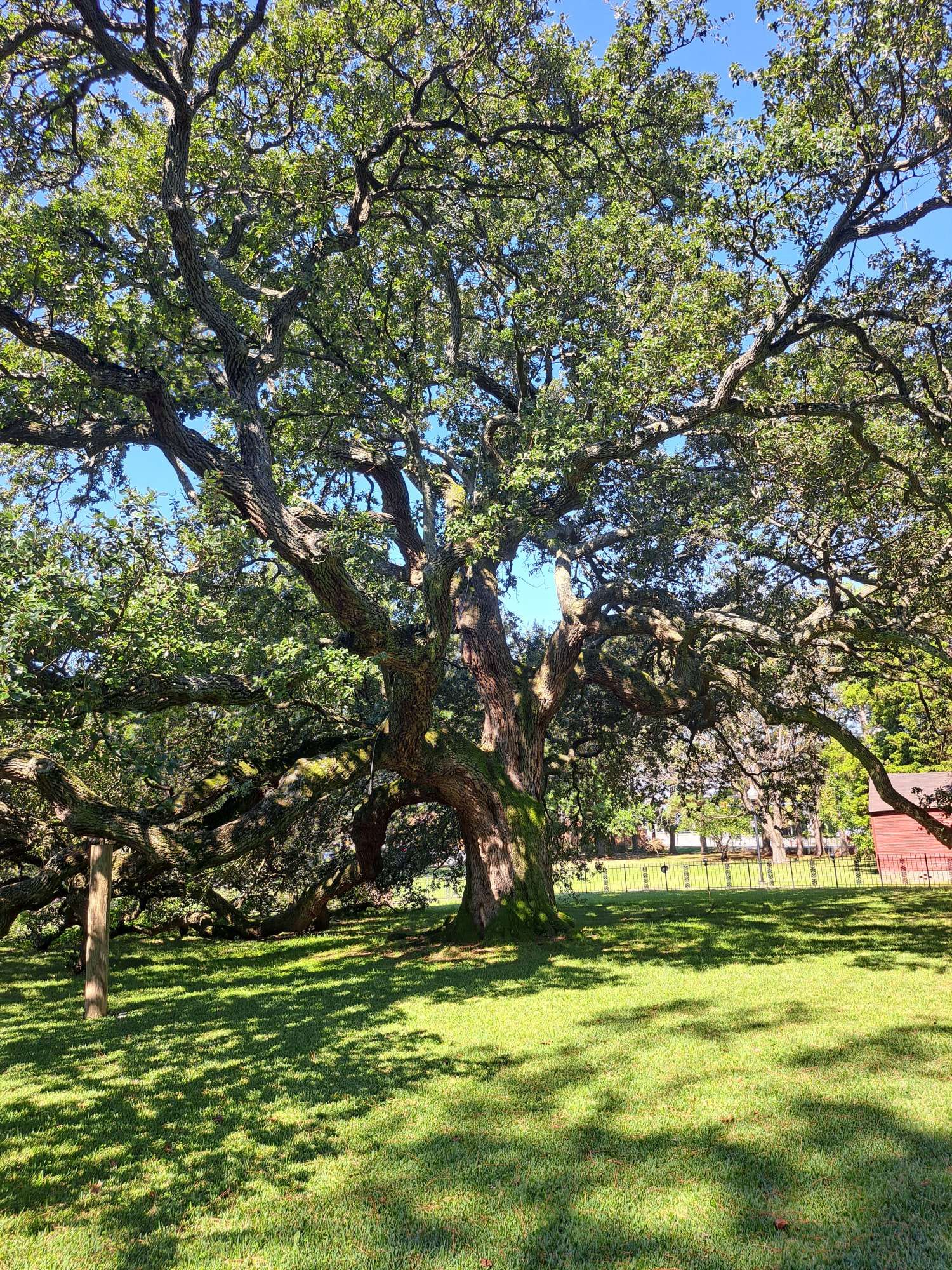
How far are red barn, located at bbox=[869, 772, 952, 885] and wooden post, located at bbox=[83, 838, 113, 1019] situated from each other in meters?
25.4

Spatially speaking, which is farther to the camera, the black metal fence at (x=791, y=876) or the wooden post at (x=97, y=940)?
the black metal fence at (x=791, y=876)

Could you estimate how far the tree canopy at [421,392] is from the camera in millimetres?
Result: 8461

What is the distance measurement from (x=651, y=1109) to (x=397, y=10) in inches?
489

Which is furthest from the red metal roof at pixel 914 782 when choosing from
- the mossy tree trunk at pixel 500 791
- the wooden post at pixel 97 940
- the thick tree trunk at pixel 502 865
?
the wooden post at pixel 97 940

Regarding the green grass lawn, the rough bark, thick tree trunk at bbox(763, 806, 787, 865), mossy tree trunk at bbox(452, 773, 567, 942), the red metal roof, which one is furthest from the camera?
the rough bark

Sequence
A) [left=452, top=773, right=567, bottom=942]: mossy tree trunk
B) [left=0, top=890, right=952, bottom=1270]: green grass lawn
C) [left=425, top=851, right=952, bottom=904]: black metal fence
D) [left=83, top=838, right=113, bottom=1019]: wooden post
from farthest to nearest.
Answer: [left=425, top=851, right=952, bottom=904]: black metal fence < [left=452, top=773, right=567, bottom=942]: mossy tree trunk < [left=83, top=838, right=113, bottom=1019]: wooden post < [left=0, top=890, right=952, bottom=1270]: green grass lawn

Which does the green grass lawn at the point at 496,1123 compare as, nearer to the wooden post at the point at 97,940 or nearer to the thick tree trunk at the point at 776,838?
the wooden post at the point at 97,940

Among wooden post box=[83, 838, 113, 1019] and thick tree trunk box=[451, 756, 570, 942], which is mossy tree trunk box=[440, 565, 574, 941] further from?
wooden post box=[83, 838, 113, 1019]

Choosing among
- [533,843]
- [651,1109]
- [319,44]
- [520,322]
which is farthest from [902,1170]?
[319,44]

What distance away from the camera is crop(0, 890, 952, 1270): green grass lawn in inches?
134

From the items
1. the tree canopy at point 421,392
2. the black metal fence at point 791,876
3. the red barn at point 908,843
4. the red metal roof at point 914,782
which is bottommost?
the black metal fence at point 791,876

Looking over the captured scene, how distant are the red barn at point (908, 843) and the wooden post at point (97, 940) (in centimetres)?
2537

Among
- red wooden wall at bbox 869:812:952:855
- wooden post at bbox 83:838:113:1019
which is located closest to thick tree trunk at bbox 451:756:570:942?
wooden post at bbox 83:838:113:1019

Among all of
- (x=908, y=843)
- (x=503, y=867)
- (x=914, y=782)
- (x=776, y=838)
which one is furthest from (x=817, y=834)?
(x=503, y=867)
